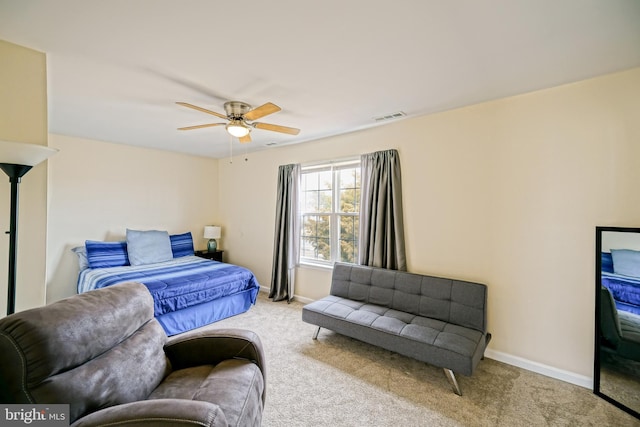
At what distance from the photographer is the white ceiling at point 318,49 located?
1.44m

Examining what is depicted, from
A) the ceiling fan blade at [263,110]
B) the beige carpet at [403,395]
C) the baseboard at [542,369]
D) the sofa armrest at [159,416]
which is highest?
the ceiling fan blade at [263,110]

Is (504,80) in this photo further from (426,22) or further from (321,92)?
(321,92)

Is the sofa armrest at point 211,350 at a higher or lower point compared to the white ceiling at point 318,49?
lower

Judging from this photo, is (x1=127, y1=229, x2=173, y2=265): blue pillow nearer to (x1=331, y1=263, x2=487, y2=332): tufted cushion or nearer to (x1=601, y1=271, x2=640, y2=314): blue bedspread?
(x1=331, y1=263, x2=487, y2=332): tufted cushion

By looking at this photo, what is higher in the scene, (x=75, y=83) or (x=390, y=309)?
(x=75, y=83)

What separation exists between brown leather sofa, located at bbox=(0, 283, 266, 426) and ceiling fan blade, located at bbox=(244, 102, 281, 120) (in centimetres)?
161

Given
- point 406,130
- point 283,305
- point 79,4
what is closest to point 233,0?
point 79,4

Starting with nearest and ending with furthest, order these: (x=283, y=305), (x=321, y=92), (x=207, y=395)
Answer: (x=207, y=395) → (x=321, y=92) → (x=283, y=305)

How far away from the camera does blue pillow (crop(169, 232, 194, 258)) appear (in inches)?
181

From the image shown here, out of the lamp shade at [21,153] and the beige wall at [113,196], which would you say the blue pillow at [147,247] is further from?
the lamp shade at [21,153]

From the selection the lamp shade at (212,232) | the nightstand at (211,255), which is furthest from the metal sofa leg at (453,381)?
Result: the lamp shade at (212,232)

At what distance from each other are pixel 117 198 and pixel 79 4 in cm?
368

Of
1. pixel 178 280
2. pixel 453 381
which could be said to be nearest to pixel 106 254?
pixel 178 280

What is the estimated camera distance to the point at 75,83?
225cm
